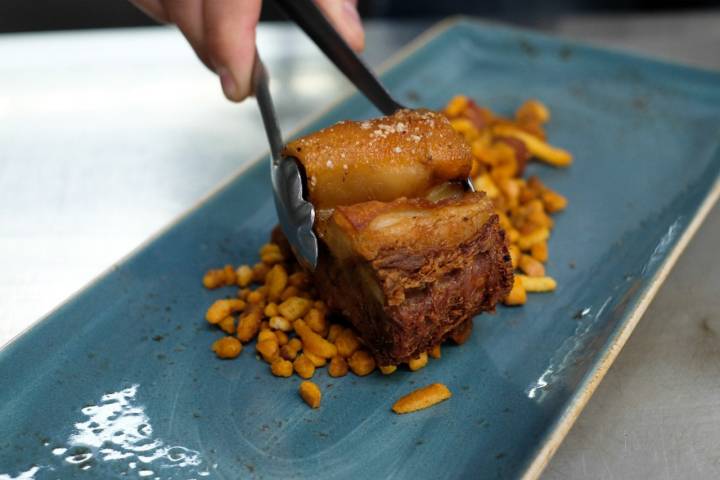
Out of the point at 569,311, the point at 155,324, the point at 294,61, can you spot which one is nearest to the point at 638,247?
the point at 569,311

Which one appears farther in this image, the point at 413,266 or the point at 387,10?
the point at 387,10

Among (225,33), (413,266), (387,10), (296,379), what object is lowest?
(387,10)

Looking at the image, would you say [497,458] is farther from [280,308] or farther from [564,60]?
[564,60]

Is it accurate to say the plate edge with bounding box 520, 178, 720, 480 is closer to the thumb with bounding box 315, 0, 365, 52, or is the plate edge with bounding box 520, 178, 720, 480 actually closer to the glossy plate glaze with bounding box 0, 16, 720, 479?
the glossy plate glaze with bounding box 0, 16, 720, 479

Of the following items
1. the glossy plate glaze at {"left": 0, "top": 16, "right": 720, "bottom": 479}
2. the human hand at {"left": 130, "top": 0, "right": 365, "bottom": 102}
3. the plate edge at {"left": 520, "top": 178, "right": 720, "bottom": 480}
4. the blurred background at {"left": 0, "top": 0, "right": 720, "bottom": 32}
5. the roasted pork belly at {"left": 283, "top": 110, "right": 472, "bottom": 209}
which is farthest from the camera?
the blurred background at {"left": 0, "top": 0, "right": 720, "bottom": 32}

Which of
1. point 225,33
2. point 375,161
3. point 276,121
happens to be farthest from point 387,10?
point 375,161

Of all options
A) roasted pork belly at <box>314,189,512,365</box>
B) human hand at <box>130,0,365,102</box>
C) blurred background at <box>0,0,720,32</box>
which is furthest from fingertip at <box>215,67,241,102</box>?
blurred background at <box>0,0,720,32</box>

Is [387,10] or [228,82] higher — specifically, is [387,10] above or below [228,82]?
below

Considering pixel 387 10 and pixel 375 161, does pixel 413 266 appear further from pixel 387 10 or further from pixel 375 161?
pixel 387 10
